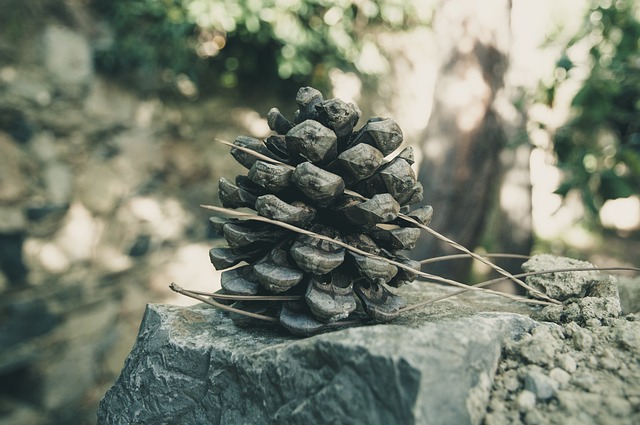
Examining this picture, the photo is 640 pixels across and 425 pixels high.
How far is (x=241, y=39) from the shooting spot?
3.00 meters

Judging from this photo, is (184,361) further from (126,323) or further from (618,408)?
(126,323)

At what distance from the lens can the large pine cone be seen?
91 cm

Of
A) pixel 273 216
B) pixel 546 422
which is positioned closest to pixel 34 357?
pixel 273 216

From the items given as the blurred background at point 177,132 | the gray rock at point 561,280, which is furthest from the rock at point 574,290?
the blurred background at point 177,132

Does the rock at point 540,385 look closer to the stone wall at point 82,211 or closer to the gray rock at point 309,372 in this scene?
the gray rock at point 309,372

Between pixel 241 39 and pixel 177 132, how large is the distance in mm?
701

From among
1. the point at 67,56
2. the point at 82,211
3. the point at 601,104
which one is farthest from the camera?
the point at 82,211

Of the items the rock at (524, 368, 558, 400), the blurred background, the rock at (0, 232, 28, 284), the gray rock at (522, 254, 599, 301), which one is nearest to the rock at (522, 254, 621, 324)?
the gray rock at (522, 254, 599, 301)

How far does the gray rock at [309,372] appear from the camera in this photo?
720mm

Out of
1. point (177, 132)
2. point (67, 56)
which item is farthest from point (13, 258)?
point (177, 132)

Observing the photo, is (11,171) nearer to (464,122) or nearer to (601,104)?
(464,122)

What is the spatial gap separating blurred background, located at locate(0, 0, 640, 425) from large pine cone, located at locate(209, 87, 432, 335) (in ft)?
3.61

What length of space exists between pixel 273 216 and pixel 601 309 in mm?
682

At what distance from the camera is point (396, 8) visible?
3.49m
